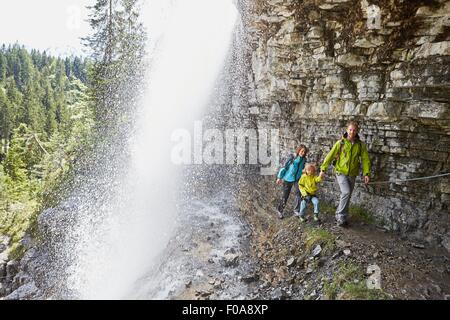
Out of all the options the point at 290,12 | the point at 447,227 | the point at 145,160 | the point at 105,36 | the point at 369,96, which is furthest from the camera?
the point at 105,36

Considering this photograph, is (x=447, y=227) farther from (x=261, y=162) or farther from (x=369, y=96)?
(x=261, y=162)

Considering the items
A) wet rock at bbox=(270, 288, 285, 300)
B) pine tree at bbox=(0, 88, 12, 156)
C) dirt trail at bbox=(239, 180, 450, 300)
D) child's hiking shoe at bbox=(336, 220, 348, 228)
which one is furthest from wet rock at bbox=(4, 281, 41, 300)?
pine tree at bbox=(0, 88, 12, 156)

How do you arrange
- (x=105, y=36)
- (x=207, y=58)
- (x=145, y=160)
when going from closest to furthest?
1. (x=145, y=160)
2. (x=207, y=58)
3. (x=105, y=36)

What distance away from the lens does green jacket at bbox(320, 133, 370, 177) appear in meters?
7.51

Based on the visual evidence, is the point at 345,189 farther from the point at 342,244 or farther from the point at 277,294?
the point at 277,294

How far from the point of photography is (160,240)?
1091cm

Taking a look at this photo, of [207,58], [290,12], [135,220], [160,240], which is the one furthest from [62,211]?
[290,12]

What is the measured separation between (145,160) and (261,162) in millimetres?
6604

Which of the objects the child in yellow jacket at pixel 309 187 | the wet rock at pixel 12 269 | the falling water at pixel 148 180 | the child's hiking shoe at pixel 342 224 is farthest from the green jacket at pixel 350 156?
the wet rock at pixel 12 269

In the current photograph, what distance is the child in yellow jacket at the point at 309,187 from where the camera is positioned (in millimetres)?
8383

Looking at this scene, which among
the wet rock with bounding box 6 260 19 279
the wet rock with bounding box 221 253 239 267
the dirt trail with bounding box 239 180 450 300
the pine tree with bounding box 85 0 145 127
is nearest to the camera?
the dirt trail with bounding box 239 180 450 300

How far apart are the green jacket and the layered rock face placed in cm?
92

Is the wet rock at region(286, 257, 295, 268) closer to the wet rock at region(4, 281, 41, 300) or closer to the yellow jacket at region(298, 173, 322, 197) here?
the yellow jacket at region(298, 173, 322, 197)

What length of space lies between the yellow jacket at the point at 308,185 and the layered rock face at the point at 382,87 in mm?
1374
